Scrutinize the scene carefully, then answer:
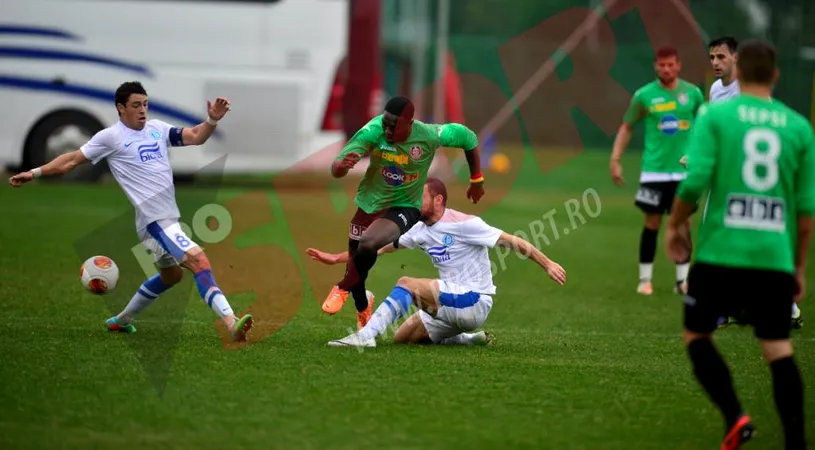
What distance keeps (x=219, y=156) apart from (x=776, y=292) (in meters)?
17.1

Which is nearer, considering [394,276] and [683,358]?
[683,358]

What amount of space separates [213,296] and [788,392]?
4.26 metres

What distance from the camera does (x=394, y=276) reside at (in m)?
13.6

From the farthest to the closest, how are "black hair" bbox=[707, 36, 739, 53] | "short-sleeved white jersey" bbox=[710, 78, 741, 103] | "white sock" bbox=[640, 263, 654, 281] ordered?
"white sock" bbox=[640, 263, 654, 281], "black hair" bbox=[707, 36, 739, 53], "short-sleeved white jersey" bbox=[710, 78, 741, 103]

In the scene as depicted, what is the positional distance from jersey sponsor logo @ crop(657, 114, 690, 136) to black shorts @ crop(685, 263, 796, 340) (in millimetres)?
6617

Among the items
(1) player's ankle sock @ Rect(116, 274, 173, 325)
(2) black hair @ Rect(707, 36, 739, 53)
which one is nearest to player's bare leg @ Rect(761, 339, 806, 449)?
(1) player's ankle sock @ Rect(116, 274, 173, 325)

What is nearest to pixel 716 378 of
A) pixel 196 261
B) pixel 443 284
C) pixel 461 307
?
pixel 461 307

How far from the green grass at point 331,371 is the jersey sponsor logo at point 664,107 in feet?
6.55

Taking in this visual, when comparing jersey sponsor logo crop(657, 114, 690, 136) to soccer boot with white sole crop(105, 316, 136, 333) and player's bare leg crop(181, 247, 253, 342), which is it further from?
soccer boot with white sole crop(105, 316, 136, 333)

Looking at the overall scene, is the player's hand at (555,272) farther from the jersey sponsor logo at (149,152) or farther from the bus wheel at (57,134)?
the bus wheel at (57,134)

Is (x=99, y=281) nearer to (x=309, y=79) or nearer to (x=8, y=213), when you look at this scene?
(x=8, y=213)

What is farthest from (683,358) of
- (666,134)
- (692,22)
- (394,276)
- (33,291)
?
(692,22)

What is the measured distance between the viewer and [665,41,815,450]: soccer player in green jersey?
569 cm

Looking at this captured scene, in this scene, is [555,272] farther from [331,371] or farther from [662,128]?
[662,128]
